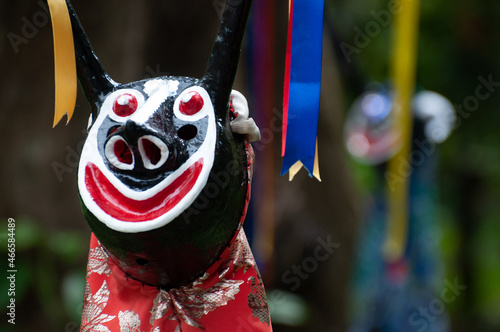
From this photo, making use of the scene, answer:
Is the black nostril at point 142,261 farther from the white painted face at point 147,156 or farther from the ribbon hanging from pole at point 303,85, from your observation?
the ribbon hanging from pole at point 303,85

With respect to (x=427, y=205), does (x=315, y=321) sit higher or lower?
lower

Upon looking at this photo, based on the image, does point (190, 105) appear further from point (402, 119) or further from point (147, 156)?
point (402, 119)

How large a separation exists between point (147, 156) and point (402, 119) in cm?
169

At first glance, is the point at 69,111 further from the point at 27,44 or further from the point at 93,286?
the point at 27,44

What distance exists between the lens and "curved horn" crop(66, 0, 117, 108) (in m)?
1.09

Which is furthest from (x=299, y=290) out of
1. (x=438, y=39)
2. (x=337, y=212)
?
(x=438, y=39)

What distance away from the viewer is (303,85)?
3.61 feet

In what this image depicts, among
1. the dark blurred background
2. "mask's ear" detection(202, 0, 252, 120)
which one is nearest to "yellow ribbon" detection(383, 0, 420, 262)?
the dark blurred background

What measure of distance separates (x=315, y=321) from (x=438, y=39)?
9.10ft

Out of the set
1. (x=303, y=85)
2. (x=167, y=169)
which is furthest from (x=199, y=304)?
(x=303, y=85)

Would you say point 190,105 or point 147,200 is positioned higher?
point 190,105

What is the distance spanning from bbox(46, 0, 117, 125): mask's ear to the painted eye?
6 cm

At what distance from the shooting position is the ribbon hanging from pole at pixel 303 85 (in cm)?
109

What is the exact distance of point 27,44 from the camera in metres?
2.39
